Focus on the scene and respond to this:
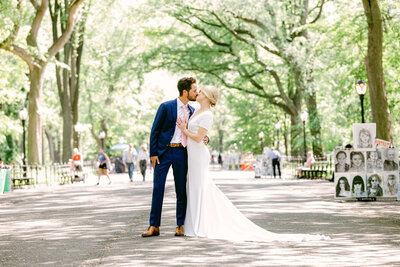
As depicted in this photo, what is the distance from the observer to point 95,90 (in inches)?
2594

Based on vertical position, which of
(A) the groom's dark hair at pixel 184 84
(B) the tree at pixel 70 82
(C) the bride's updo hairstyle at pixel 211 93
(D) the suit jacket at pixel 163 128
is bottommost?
(D) the suit jacket at pixel 163 128

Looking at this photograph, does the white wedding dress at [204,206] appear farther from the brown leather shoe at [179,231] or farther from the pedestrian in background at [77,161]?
the pedestrian in background at [77,161]

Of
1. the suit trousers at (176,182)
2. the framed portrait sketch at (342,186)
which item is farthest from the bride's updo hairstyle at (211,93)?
the framed portrait sketch at (342,186)

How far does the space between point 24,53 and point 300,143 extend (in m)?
19.8

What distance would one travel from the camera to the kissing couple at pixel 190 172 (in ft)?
33.4

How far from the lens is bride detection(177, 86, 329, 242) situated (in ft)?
33.3

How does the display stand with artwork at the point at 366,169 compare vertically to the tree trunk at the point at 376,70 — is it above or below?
below

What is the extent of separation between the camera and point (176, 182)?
33.7ft

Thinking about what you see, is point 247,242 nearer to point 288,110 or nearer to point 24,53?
point 24,53

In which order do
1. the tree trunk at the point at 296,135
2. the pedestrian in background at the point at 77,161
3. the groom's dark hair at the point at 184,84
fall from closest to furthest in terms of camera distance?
1. the groom's dark hair at the point at 184,84
2. the pedestrian in background at the point at 77,161
3. the tree trunk at the point at 296,135

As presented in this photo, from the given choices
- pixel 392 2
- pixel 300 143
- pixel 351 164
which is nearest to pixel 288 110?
pixel 300 143

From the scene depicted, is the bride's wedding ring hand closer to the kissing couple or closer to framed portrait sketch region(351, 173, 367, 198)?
the kissing couple

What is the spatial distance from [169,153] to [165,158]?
0.32 feet

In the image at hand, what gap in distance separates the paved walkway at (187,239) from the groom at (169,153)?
0.37 meters
